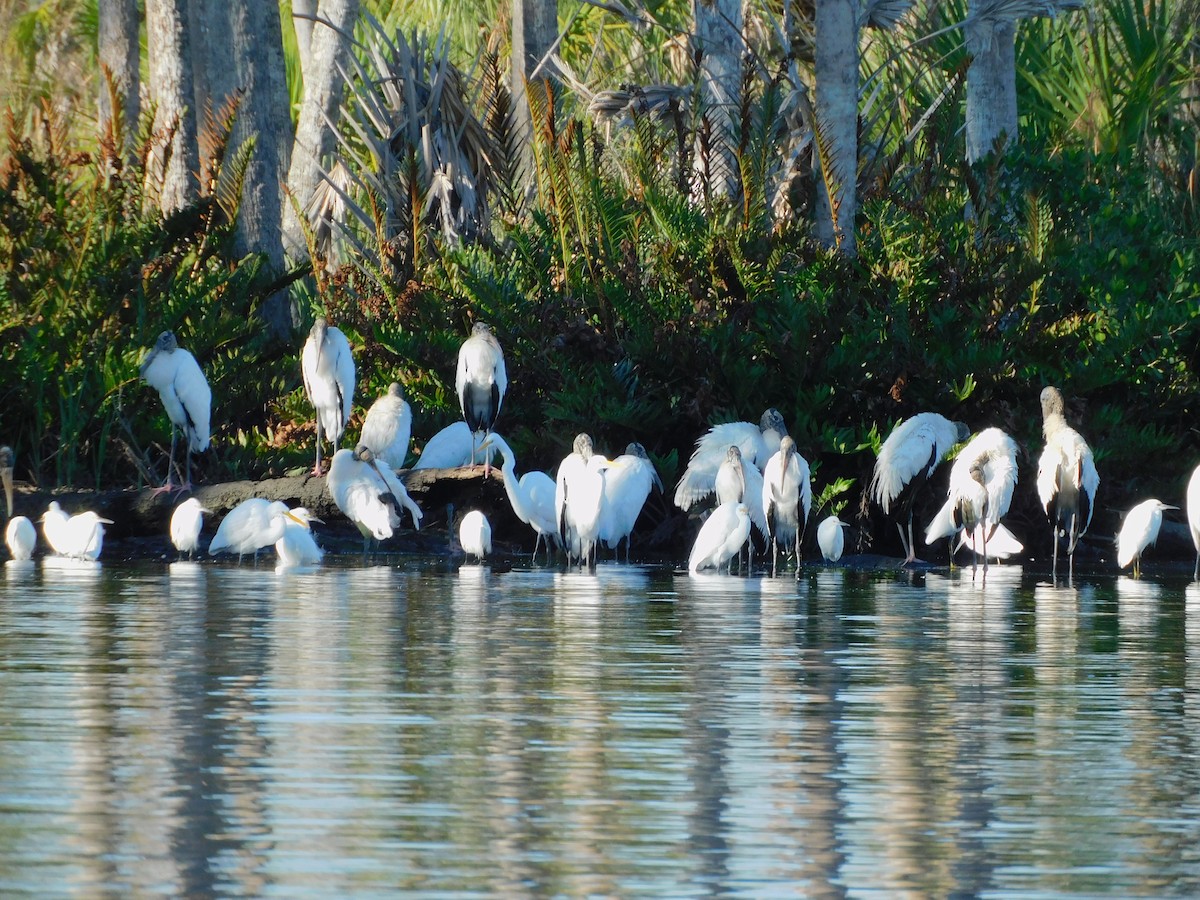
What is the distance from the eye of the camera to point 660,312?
15.7 m

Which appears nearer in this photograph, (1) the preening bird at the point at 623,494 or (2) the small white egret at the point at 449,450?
(1) the preening bird at the point at 623,494

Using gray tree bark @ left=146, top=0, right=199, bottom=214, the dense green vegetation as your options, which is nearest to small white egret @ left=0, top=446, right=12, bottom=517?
the dense green vegetation

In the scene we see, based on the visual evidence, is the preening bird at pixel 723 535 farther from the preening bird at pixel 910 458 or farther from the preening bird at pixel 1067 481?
the preening bird at pixel 1067 481

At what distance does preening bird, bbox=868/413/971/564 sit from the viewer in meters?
13.7

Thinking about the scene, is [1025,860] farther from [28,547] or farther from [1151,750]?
[28,547]

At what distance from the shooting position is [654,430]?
15641mm

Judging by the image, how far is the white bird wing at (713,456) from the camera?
46.4 feet

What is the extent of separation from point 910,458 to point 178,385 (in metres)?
5.01

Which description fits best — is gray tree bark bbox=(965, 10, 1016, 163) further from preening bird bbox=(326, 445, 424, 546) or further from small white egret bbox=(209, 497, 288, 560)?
small white egret bbox=(209, 497, 288, 560)

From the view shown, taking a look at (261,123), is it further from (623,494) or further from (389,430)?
(623,494)

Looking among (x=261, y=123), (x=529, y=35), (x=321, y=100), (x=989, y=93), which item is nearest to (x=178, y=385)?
(x=261, y=123)

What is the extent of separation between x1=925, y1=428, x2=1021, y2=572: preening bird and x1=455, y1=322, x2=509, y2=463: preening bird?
3205 millimetres

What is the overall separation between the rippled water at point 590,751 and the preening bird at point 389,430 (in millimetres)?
4618

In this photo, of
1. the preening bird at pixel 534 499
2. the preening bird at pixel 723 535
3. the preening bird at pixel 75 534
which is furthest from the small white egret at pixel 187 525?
the preening bird at pixel 723 535
